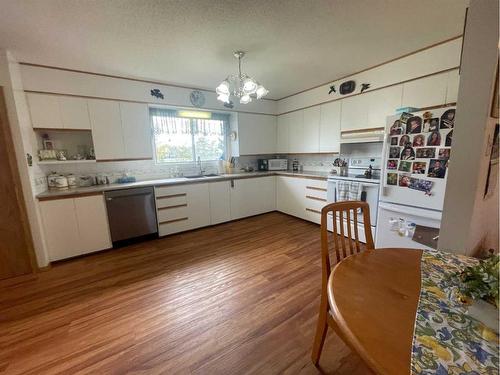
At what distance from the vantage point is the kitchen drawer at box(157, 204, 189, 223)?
3.15 m

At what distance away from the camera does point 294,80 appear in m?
3.23

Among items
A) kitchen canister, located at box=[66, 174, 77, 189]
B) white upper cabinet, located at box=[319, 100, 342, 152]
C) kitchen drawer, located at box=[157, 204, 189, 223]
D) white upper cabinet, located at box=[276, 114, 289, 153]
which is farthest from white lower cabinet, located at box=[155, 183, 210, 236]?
white upper cabinet, located at box=[319, 100, 342, 152]

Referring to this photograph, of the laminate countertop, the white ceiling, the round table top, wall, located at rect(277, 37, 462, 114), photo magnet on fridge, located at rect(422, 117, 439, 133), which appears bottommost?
the round table top

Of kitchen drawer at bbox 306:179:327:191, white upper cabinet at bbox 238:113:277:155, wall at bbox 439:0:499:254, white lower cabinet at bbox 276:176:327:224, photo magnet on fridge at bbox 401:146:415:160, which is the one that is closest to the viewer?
wall at bbox 439:0:499:254

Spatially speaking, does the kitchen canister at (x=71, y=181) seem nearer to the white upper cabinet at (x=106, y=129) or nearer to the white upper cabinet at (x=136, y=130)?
the white upper cabinet at (x=106, y=129)

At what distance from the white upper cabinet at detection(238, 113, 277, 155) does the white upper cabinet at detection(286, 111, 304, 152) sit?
42 cm

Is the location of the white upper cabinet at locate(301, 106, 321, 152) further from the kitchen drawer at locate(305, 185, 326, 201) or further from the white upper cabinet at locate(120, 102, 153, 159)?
the white upper cabinet at locate(120, 102, 153, 159)

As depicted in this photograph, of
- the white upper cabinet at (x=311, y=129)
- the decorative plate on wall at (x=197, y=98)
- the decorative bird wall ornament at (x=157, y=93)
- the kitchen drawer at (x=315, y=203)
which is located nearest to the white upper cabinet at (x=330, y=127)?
the white upper cabinet at (x=311, y=129)

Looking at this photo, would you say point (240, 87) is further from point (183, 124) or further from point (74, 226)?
point (74, 226)

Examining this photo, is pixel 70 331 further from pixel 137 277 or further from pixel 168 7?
pixel 168 7

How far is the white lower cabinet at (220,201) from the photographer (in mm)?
3568

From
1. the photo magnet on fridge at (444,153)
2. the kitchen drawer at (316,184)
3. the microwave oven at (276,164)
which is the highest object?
the photo magnet on fridge at (444,153)

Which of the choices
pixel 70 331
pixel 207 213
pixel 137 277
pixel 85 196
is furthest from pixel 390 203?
pixel 85 196

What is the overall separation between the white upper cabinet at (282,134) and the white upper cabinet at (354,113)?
4.19ft
